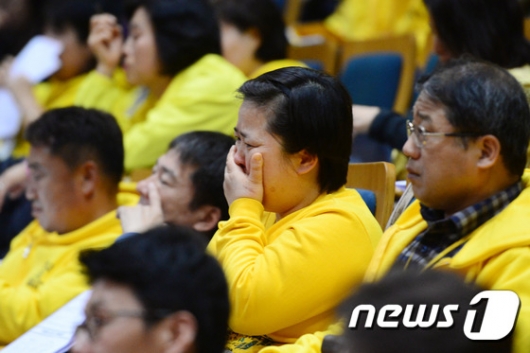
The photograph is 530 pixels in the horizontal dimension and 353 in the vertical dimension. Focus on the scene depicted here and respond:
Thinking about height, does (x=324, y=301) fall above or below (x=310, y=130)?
below

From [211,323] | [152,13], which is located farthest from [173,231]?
[152,13]

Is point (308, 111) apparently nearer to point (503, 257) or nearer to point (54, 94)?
point (503, 257)

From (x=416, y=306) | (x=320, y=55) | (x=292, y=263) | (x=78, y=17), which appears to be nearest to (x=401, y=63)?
(x=320, y=55)

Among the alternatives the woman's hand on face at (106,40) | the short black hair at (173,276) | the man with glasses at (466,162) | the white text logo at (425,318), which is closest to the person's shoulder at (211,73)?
the woman's hand on face at (106,40)

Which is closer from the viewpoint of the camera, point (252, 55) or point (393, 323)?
point (393, 323)

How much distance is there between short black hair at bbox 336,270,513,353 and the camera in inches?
40.5

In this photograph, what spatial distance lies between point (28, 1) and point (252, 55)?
6.08ft

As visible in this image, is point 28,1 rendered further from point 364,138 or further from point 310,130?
point 310,130

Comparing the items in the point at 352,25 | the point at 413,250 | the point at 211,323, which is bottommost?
the point at 352,25

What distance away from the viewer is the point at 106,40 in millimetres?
3754

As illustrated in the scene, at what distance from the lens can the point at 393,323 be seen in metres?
1.07

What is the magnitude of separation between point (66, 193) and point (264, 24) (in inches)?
54.9

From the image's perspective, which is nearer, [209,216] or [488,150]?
[488,150]

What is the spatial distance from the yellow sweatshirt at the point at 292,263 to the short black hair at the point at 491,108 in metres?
0.29
